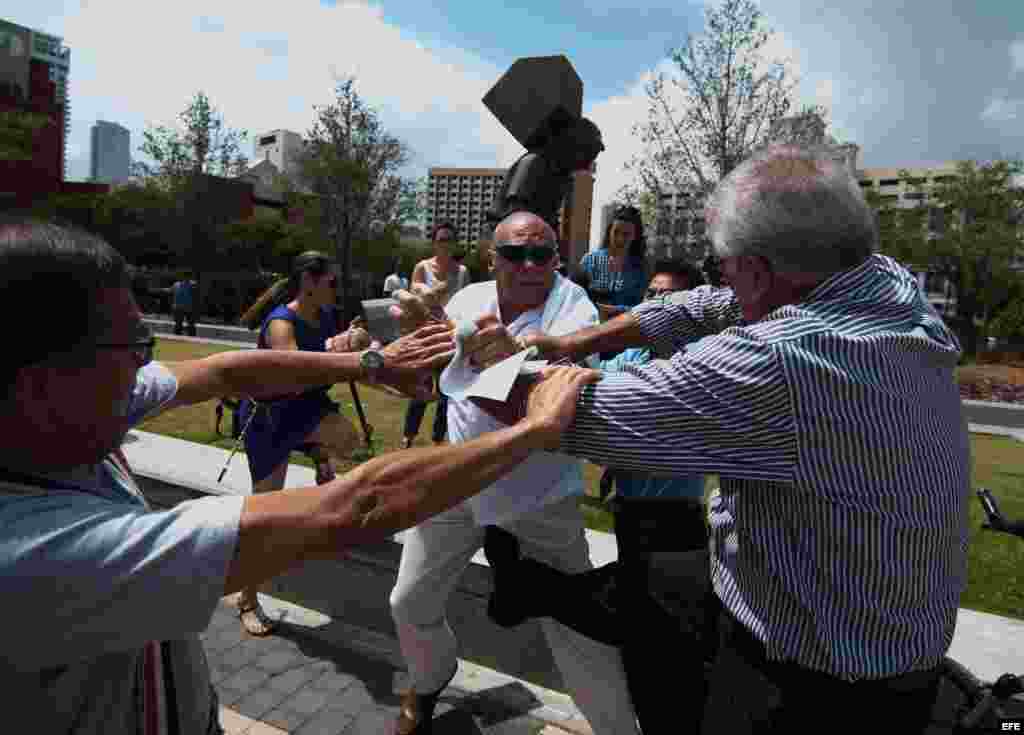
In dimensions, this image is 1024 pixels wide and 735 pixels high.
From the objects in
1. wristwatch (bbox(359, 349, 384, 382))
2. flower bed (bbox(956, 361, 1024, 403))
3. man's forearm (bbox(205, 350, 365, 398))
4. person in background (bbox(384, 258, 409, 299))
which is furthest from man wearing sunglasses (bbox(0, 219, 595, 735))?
flower bed (bbox(956, 361, 1024, 403))

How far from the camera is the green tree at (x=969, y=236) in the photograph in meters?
24.5

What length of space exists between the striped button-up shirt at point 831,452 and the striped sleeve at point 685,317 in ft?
2.29

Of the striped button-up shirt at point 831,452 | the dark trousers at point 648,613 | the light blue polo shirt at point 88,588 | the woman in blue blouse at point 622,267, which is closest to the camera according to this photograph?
the light blue polo shirt at point 88,588

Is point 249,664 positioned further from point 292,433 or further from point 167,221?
point 167,221

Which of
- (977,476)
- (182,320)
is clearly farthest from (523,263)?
(182,320)

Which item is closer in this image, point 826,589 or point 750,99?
point 826,589

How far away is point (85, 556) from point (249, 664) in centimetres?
273

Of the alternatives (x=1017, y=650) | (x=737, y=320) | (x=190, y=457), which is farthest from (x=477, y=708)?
(x=190, y=457)

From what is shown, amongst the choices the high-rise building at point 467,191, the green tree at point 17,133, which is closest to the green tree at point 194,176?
the green tree at point 17,133

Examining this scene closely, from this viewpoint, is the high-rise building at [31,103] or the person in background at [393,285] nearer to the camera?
the person in background at [393,285]

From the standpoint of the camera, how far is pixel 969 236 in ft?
81.4

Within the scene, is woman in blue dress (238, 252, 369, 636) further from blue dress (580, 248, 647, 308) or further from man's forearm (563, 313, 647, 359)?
blue dress (580, 248, 647, 308)

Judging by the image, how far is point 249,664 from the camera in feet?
11.0

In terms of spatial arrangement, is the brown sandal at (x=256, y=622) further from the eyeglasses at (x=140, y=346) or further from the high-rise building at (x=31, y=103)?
the high-rise building at (x=31, y=103)
